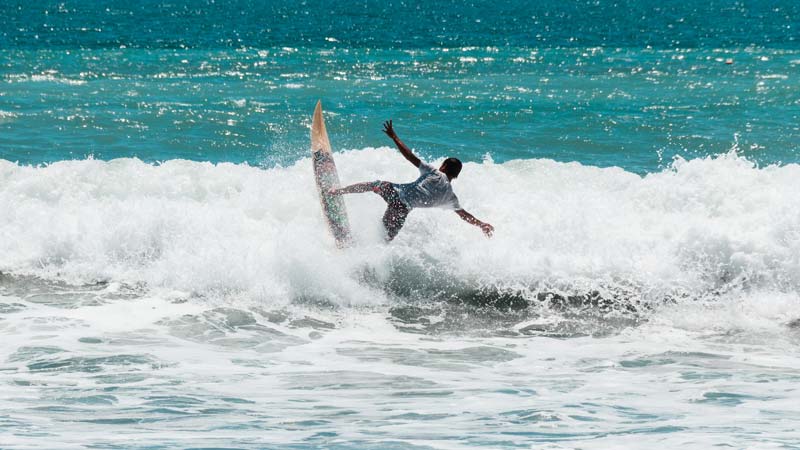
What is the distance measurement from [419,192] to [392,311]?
1.33 metres

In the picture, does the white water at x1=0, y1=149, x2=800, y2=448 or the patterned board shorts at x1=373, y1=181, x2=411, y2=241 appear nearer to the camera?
the white water at x1=0, y1=149, x2=800, y2=448

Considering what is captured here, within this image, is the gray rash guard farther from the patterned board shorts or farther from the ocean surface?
the ocean surface

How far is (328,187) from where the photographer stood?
480 inches

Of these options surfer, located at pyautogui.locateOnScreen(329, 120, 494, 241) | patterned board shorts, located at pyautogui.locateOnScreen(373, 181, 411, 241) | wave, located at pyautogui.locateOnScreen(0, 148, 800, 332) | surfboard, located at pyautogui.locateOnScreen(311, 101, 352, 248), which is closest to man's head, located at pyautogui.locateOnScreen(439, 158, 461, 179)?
surfer, located at pyautogui.locateOnScreen(329, 120, 494, 241)

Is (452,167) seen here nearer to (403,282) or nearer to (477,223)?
(477,223)

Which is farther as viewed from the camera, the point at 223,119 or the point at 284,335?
the point at 223,119

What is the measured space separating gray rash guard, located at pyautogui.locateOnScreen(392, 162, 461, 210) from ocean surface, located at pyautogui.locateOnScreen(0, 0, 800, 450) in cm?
82

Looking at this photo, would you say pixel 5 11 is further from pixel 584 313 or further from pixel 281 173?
pixel 584 313

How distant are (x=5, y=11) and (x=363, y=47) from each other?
3852 cm

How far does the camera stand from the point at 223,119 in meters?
21.0

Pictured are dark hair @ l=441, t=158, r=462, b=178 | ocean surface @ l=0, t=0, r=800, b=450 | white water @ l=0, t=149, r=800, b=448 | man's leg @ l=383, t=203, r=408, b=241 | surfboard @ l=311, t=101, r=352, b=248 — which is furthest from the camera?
surfboard @ l=311, t=101, r=352, b=248

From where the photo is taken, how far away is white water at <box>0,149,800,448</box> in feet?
23.3

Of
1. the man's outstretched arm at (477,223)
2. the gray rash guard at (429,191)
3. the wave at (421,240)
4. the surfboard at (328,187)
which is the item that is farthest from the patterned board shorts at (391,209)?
the man's outstretched arm at (477,223)

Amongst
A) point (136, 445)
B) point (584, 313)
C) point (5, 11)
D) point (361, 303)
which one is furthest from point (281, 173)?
point (5, 11)
